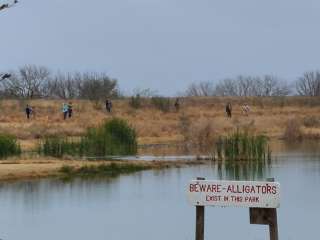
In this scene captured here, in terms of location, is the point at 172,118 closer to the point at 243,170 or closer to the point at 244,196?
the point at 243,170

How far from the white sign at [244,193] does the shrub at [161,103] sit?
61.2 metres

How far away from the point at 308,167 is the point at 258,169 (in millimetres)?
2197

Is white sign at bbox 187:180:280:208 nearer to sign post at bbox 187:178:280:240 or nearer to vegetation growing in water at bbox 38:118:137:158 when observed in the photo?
sign post at bbox 187:178:280:240

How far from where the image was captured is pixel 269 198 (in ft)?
39.4

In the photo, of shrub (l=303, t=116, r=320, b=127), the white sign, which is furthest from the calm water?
shrub (l=303, t=116, r=320, b=127)

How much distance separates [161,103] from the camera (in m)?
75.0

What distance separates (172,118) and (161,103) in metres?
7.43

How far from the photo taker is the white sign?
12000mm

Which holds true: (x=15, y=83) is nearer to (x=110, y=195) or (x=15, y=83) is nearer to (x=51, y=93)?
(x=51, y=93)

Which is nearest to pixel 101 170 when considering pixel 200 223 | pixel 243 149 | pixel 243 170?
pixel 243 170

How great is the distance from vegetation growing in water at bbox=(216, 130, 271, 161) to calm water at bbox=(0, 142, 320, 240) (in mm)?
3378

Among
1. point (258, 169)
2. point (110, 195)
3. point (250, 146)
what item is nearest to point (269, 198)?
point (110, 195)

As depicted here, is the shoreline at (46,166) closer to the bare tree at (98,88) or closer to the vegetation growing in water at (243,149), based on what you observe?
the vegetation growing in water at (243,149)

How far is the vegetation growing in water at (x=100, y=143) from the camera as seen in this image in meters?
36.9
